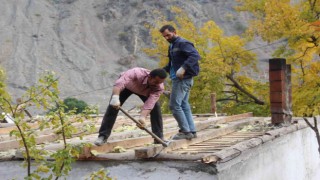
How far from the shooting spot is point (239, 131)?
8406mm

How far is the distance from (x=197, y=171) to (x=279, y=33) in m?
14.2

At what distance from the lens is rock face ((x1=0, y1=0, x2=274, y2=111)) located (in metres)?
44.2

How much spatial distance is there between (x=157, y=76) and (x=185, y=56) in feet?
2.40

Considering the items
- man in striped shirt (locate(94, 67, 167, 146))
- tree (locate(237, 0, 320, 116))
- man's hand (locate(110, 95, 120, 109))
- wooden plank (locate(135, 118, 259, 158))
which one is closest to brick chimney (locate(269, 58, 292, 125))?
wooden plank (locate(135, 118, 259, 158))

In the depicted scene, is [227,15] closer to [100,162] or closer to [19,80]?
[19,80]

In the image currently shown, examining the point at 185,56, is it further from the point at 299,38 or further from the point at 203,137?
the point at 299,38

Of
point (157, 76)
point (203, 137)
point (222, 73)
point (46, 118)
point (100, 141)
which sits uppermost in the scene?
point (222, 73)

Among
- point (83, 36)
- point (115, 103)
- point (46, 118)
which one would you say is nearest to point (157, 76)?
point (115, 103)

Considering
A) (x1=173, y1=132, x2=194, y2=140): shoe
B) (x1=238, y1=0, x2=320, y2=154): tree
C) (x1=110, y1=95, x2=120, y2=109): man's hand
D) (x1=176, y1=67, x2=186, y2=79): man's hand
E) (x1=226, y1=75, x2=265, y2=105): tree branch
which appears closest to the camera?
(x1=110, y1=95, x2=120, y2=109): man's hand

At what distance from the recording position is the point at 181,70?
241 inches

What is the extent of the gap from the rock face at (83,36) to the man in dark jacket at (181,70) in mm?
33730

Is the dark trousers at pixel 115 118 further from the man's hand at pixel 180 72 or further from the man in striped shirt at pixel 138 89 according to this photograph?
the man's hand at pixel 180 72

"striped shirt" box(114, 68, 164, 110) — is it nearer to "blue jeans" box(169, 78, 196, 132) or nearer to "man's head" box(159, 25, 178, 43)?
"blue jeans" box(169, 78, 196, 132)

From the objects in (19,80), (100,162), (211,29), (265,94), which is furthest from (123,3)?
(100,162)
